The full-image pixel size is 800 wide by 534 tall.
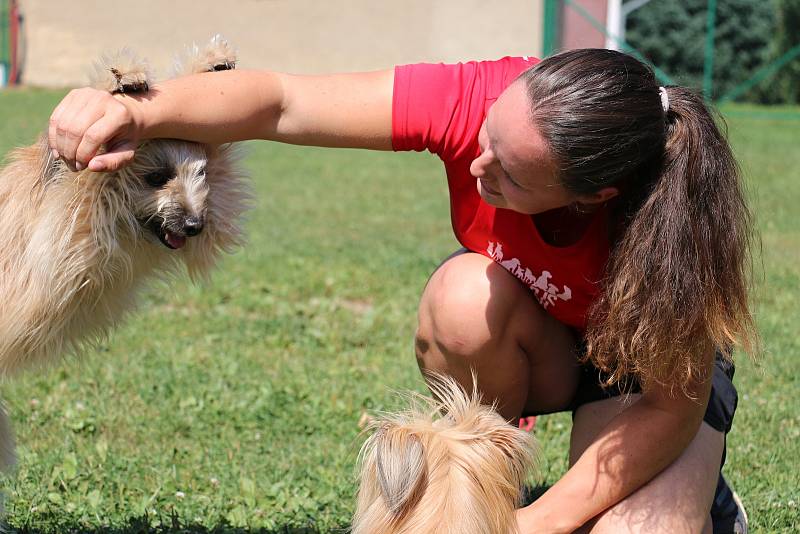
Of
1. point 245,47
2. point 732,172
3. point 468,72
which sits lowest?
point 245,47

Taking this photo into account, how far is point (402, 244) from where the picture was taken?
6844 millimetres

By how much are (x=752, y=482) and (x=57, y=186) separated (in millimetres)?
2379

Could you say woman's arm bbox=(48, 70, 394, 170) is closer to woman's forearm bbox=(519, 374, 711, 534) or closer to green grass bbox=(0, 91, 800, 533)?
green grass bbox=(0, 91, 800, 533)

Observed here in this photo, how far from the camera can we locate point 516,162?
228cm

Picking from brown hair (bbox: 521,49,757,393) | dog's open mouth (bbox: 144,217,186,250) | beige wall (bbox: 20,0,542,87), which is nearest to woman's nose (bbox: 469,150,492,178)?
brown hair (bbox: 521,49,757,393)

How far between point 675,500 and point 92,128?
5.71ft

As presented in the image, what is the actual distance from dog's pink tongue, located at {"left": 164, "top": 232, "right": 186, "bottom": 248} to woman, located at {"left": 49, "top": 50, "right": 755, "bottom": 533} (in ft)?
1.23

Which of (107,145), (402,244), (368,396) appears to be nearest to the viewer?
(107,145)

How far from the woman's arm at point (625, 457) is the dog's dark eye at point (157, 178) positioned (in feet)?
4.16

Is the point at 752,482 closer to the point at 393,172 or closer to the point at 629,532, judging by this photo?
the point at 629,532

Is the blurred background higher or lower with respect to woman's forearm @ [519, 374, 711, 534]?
lower

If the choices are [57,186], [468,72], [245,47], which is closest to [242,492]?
[57,186]

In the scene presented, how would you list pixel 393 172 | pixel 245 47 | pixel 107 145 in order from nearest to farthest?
pixel 107 145, pixel 393 172, pixel 245 47

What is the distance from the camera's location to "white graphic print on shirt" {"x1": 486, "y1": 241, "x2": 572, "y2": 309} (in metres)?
2.70
